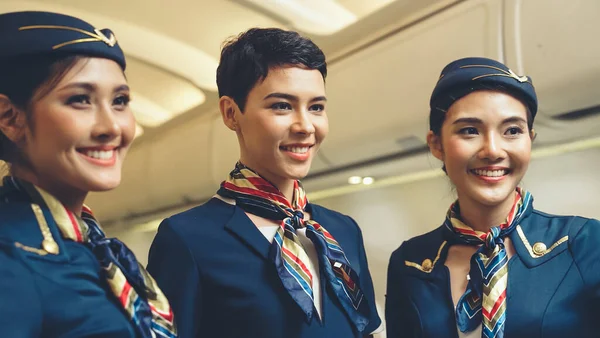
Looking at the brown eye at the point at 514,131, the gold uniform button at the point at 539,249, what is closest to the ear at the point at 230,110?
the brown eye at the point at 514,131

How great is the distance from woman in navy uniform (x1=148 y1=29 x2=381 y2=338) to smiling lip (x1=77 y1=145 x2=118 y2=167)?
291 millimetres

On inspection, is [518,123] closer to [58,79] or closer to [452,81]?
[452,81]

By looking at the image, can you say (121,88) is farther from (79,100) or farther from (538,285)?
(538,285)

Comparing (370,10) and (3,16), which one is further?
(370,10)

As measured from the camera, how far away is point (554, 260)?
1369 millimetres

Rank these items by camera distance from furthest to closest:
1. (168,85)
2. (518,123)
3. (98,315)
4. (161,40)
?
(168,85)
(161,40)
(518,123)
(98,315)

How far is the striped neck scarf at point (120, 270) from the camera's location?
3.31 feet

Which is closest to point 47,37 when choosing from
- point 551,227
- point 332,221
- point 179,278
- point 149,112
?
point 179,278

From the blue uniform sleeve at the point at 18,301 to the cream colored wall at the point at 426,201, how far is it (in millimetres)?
1316

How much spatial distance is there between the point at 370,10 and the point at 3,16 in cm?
192

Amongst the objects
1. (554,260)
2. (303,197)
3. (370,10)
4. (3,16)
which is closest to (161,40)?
(370,10)

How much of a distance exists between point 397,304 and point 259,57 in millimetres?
752

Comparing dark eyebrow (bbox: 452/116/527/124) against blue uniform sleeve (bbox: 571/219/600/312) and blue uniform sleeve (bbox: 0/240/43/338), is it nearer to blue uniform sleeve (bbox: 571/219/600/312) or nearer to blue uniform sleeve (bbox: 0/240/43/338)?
blue uniform sleeve (bbox: 571/219/600/312)

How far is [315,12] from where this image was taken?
276cm
